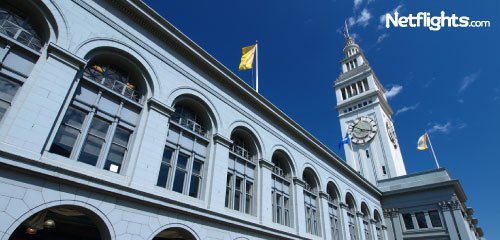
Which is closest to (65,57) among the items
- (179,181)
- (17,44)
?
(17,44)

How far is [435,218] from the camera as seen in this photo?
3148 centimetres

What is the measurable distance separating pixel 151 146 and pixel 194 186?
123 inches

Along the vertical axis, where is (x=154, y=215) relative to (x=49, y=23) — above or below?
below

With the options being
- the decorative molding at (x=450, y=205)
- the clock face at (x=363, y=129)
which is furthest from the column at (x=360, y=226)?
the clock face at (x=363, y=129)

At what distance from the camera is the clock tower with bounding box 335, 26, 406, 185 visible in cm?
4512

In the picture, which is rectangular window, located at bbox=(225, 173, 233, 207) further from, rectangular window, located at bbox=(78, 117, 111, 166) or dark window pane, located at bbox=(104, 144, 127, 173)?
rectangular window, located at bbox=(78, 117, 111, 166)

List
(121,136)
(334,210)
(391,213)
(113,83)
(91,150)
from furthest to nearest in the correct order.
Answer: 1. (391,213)
2. (334,210)
3. (113,83)
4. (121,136)
5. (91,150)

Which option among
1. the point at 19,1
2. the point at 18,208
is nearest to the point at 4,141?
the point at 18,208

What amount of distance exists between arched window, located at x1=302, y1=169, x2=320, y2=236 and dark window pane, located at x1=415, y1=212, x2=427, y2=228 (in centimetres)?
1755

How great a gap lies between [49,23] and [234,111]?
9910 mm

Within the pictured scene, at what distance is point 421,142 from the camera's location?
36.7 metres

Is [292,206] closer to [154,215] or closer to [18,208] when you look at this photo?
[154,215]

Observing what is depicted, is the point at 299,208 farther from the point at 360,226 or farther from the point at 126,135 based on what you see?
the point at 126,135

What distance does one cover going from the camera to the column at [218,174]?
13.9 meters
